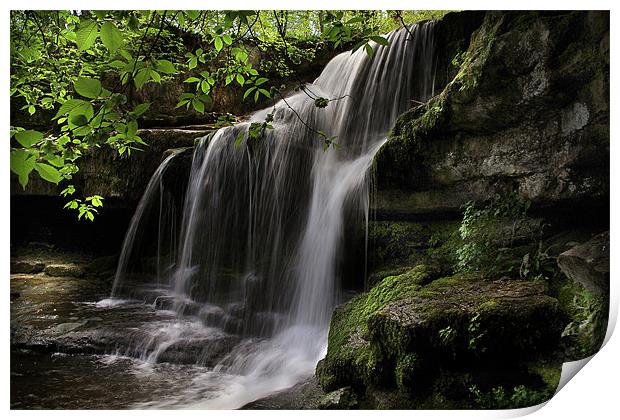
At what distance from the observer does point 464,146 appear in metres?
3.02

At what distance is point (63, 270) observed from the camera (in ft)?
16.5

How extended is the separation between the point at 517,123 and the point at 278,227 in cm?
207

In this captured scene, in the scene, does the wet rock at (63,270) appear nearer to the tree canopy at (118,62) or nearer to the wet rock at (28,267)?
the wet rock at (28,267)

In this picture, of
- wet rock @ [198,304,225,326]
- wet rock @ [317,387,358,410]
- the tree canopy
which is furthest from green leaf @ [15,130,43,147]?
wet rock @ [198,304,225,326]

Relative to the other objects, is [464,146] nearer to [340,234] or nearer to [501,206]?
[501,206]

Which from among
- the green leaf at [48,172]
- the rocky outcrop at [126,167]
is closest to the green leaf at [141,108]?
the green leaf at [48,172]

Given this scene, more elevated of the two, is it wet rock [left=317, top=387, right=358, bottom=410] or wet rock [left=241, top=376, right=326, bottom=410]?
wet rock [left=317, top=387, right=358, bottom=410]

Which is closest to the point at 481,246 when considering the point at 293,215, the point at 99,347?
the point at 293,215

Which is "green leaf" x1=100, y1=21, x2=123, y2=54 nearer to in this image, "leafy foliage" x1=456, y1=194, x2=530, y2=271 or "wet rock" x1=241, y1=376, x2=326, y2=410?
"wet rock" x1=241, y1=376, x2=326, y2=410

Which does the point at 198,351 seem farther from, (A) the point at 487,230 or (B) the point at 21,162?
(B) the point at 21,162

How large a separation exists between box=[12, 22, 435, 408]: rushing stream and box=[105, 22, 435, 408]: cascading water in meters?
0.01

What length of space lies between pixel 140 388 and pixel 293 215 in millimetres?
1780

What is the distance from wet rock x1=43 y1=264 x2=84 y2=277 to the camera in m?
4.92

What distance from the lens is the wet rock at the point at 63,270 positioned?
4922 mm
